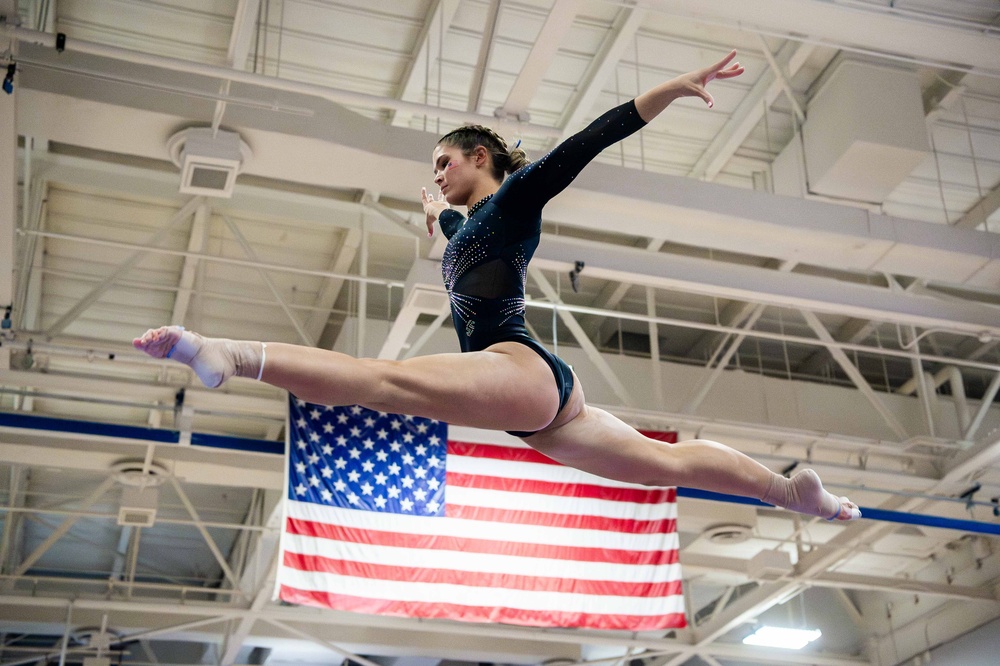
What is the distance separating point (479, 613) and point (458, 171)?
18.6ft

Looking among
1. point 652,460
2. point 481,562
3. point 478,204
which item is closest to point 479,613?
point 481,562

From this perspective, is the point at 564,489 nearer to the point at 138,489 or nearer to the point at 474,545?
the point at 474,545

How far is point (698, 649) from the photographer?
13258 mm

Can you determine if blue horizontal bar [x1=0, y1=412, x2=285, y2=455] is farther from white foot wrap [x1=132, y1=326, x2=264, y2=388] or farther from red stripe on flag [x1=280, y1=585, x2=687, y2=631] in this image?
white foot wrap [x1=132, y1=326, x2=264, y2=388]

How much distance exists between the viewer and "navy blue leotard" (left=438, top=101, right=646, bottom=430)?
335 centimetres

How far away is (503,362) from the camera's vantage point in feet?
10.6

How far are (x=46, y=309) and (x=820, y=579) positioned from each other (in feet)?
29.4

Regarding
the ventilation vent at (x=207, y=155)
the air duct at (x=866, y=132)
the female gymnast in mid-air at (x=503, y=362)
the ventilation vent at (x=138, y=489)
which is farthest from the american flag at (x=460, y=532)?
the female gymnast in mid-air at (x=503, y=362)

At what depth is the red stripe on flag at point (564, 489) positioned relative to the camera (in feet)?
29.2

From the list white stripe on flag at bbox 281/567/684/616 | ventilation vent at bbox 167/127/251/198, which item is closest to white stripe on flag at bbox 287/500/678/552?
white stripe on flag at bbox 281/567/684/616

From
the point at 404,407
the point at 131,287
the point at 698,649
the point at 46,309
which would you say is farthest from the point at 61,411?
the point at 404,407

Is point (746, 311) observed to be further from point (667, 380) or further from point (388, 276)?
point (388, 276)

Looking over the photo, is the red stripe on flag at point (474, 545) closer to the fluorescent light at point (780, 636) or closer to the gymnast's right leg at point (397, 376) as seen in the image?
the fluorescent light at point (780, 636)

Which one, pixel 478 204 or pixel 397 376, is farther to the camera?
pixel 478 204
